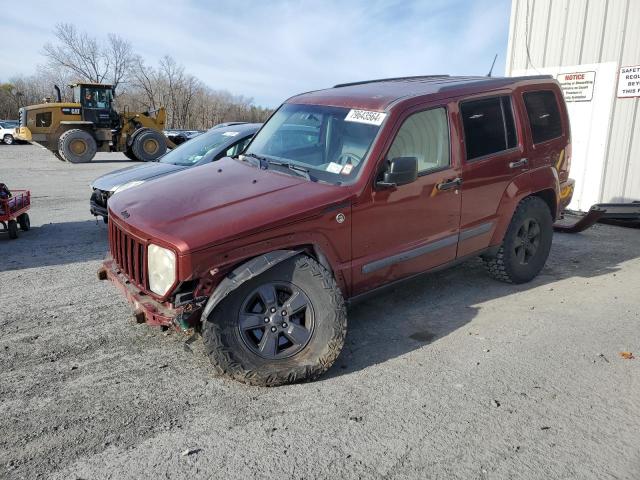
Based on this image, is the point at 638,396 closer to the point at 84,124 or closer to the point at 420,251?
the point at 420,251

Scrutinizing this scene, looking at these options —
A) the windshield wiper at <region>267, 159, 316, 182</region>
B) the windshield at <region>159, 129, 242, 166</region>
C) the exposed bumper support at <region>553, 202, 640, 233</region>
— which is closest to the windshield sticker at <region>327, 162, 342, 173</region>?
the windshield wiper at <region>267, 159, 316, 182</region>

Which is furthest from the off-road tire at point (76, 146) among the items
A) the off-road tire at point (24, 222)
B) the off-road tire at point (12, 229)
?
the off-road tire at point (12, 229)

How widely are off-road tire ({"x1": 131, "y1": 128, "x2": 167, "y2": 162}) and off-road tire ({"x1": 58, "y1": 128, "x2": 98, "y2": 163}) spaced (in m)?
1.63

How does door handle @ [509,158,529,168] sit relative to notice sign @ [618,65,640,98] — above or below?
below

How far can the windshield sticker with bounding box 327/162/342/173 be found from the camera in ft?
12.2

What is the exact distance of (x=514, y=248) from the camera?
5051mm

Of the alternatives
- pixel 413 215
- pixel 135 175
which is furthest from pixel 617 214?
pixel 135 175

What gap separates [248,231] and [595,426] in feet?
7.67

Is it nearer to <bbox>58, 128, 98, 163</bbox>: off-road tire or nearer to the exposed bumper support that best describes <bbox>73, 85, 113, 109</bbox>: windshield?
<bbox>58, 128, 98, 163</bbox>: off-road tire

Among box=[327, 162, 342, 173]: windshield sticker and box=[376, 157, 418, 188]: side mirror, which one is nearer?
box=[376, 157, 418, 188]: side mirror

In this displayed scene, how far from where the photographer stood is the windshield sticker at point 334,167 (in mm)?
3732

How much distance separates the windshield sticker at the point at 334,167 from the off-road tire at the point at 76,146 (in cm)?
1871

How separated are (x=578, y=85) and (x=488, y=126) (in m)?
5.78

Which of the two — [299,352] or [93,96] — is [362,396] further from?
[93,96]
